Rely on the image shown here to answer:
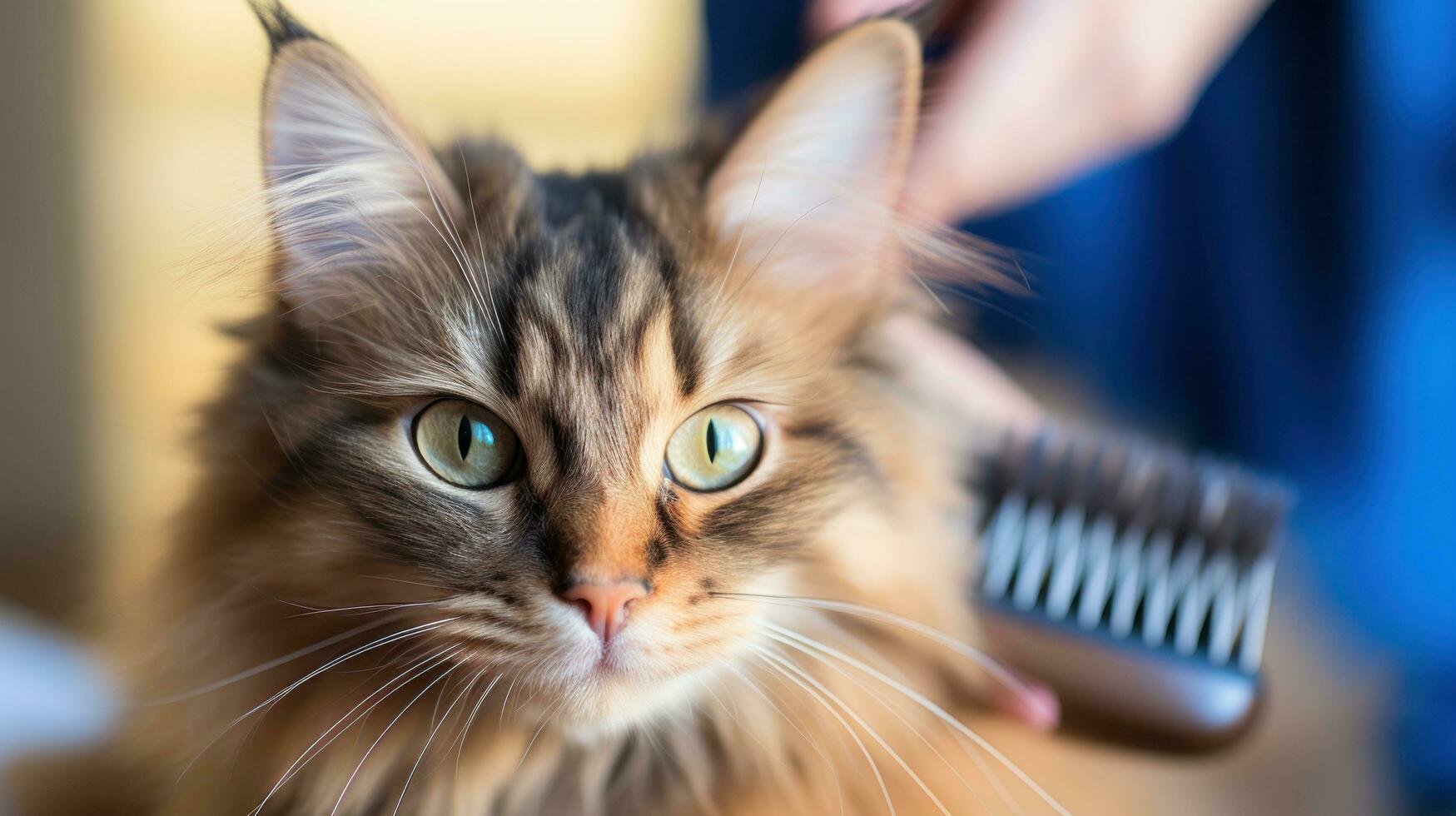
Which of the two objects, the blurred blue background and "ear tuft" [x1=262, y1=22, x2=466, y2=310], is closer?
"ear tuft" [x1=262, y1=22, x2=466, y2=310]

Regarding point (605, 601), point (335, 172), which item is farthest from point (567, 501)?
point (335, 172)

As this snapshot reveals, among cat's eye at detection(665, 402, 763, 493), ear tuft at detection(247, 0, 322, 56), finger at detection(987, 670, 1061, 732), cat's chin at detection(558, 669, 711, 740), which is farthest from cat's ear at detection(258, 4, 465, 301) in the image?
finger at detection(987, 670, 1061, 732)

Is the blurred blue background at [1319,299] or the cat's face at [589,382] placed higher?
the blurred blue background at [1319,299]

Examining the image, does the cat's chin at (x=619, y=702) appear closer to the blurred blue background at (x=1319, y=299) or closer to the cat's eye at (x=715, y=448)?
the cat's eye at (x=715, y=448)

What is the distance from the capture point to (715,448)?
2.32 feet

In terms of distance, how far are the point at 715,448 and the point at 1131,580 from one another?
411 mm

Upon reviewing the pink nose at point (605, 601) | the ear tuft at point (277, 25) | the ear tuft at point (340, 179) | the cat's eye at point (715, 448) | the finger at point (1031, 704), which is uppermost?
the ear tuft at point (277, 25)

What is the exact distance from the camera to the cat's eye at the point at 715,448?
2.28 ft

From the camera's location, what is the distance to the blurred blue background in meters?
0.89

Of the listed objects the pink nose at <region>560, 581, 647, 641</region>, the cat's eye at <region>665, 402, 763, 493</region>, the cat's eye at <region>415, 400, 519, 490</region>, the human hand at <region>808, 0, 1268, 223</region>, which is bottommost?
the pink nose at <region>560, 581, 647, 641</region>

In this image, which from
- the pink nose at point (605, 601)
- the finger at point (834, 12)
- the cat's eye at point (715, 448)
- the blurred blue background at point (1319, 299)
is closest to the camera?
the pink nose at point (605, 601)

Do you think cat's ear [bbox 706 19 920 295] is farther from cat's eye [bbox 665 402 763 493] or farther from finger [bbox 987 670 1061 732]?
finger [bbox 987 670 1061 732]

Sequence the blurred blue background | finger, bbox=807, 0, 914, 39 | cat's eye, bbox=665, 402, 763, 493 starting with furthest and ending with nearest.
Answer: finger, bbox=807, 0, 914, 39
the blurred blue background
cat's eye, bbox=665, 402, 763, 493

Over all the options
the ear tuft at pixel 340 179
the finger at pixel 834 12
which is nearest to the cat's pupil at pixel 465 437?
the ear tuft at pixel 340 179
